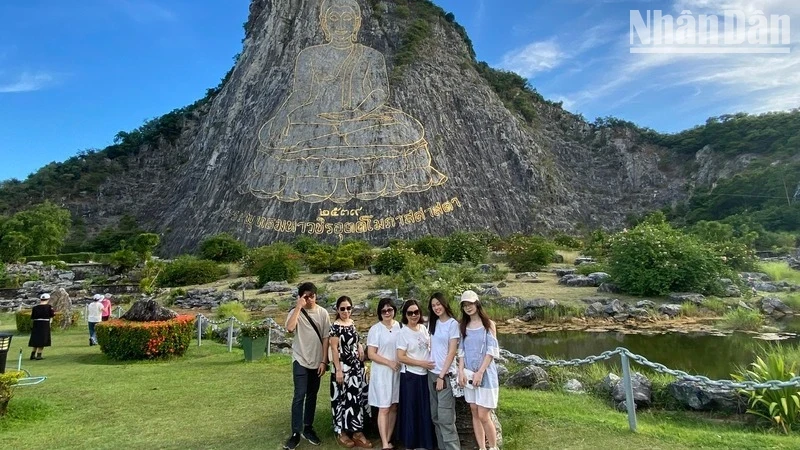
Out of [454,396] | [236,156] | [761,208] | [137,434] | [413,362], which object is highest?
[236,156]

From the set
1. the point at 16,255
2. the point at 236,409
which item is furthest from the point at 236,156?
the point at 236,409

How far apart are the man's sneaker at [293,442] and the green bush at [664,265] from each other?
1316cm

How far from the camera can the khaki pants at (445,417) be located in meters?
4.22

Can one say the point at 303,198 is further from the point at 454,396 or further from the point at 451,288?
the point at 454,396

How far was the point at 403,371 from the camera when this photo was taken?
4.47 m

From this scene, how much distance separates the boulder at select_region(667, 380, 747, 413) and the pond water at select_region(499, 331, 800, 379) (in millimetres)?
2617

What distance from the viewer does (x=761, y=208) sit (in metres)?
34.6

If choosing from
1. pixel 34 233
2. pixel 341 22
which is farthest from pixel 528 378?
pixel 341 22

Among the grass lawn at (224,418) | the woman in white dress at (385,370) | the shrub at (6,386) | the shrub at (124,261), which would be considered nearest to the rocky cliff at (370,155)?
the shrub at (124,261)

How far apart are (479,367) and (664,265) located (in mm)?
12888

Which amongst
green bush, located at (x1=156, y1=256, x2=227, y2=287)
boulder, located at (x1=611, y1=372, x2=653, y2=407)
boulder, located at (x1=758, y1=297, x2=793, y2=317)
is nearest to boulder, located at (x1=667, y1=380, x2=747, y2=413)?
boulder, located at (x1=611, y1=372, x2=653, y2=407)

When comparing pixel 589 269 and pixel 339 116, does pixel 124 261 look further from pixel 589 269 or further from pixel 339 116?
pixel 589 269

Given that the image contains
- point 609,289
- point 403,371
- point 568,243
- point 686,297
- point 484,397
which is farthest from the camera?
point 568,243

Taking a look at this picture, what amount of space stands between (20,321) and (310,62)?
1224 inches
